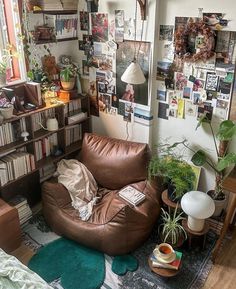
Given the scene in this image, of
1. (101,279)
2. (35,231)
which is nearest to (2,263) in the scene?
(101,279)

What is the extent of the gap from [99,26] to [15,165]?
1.47 meters

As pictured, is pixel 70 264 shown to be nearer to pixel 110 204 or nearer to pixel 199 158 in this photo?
pixel 110 204

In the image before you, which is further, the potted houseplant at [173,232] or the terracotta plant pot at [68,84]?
the terracotta plant pot at [68,84]

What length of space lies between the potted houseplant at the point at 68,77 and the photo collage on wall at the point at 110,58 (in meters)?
0.22

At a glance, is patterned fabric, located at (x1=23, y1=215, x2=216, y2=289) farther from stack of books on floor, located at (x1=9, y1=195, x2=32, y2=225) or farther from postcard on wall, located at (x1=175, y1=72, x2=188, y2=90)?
postcard on wall, located at (x1=175, y1=72, x2=188, y2=90)

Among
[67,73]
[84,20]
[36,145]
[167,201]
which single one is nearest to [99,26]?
[84,20]

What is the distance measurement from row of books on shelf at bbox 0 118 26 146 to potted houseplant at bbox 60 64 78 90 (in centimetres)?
56

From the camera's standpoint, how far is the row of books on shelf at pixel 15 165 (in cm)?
245

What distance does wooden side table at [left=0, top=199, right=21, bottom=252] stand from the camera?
2256mm

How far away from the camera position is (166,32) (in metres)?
2.45

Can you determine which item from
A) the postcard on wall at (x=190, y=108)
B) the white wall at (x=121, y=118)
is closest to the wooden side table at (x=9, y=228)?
the white wall at (x=121, y=118)

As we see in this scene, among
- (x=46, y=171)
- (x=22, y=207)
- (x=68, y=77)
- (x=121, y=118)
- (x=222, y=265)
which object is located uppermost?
(x=68, y=77)

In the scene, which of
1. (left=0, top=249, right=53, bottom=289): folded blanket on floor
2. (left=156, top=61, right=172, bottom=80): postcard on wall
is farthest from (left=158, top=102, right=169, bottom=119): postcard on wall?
(left=0, top=249, right=53, bottom=289): folded blanket on floor

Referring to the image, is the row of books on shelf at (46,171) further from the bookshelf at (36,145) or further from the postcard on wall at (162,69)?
the postcard on wall at (162,69)
